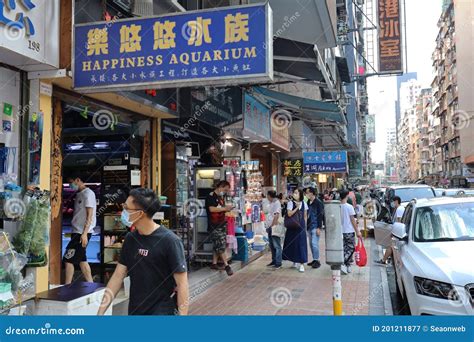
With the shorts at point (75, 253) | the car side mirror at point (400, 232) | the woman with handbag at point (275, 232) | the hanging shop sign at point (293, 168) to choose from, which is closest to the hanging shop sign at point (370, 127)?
the hanging shop sign at point (293, 168)

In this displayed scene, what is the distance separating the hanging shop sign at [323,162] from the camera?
19219mm

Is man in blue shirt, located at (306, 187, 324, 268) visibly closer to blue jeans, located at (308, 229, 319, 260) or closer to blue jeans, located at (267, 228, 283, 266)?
blue jeans, located at (308, 229, 319, 260)

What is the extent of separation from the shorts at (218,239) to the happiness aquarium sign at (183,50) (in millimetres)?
4523

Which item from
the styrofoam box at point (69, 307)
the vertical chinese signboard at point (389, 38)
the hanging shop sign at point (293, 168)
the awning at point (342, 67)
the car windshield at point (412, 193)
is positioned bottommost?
the styrofoam box at point (69, 307)

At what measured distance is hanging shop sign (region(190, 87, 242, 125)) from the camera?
872 centimetres

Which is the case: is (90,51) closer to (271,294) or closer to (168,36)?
(168,36)

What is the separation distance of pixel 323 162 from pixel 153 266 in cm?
1680

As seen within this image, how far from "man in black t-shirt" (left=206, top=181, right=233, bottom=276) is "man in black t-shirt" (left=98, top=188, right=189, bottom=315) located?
5.24 metres

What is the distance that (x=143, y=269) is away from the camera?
3.22 metres

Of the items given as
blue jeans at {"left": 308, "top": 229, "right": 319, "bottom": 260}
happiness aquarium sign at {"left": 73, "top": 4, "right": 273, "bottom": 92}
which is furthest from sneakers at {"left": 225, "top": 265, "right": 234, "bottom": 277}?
happiness aquarium sign at {"left": 73, "top": 4, "right": 273, "bottom": 92}

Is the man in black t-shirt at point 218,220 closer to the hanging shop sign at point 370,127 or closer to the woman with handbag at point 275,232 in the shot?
the woman with handbag at point 275,232

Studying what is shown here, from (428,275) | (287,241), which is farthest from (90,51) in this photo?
(287,241)

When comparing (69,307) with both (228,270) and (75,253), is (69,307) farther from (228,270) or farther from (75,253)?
(228,270)

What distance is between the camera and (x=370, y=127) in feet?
229
